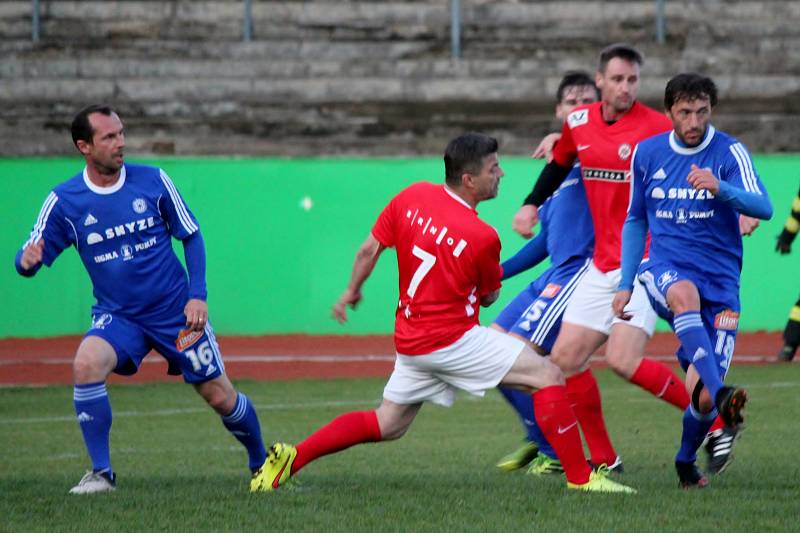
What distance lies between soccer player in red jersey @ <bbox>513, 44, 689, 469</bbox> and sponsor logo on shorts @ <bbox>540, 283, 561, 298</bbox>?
179 mm

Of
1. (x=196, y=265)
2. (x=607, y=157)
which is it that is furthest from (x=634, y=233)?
(x=196, y=265)

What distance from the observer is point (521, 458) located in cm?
837

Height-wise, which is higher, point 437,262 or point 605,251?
point 437,262

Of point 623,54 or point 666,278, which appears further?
point 623,54

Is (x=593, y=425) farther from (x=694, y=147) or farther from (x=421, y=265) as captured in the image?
(x=421, y=265)

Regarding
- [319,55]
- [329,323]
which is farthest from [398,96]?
[329,323]

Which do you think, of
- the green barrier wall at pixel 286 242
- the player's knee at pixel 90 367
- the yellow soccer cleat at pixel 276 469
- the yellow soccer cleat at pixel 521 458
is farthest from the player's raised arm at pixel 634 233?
the green barrier wall at pixel 286 242

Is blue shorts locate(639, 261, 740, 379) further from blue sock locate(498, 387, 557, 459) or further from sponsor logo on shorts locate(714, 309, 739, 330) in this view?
blue sock locate(498, 387, 557, 459)

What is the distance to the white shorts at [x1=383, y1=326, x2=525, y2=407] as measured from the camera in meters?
6.47

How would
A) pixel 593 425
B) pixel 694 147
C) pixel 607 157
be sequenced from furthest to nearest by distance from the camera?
pixel 593 425
pixel 607 157
pixel 694 147

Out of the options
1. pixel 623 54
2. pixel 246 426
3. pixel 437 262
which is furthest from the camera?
pixel 623 54

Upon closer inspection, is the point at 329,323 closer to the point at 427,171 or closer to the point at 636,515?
the point at 427,171

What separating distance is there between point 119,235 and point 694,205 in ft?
10.1

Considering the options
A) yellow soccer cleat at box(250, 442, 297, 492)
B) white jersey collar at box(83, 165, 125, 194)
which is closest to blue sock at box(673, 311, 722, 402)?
yellow soccer cleat at box(250, 442, 297, 492)
